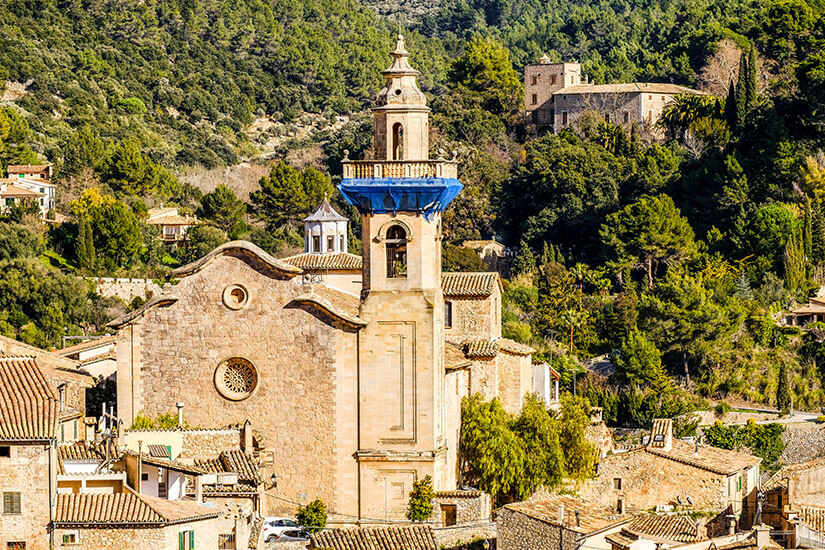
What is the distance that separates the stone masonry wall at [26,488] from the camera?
34.4 metres

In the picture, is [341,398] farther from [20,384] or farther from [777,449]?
[777,449]

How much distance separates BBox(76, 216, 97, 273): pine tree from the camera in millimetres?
79250

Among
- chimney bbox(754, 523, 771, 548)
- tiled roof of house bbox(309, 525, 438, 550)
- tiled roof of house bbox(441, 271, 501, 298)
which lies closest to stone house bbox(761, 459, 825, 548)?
chimney bbox(754, 523, 771, 548)

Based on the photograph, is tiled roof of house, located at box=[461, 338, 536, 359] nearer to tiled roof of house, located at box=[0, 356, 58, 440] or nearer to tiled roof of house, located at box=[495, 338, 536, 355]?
tiled roof of house, located at box=[495, 338, 536, 355]

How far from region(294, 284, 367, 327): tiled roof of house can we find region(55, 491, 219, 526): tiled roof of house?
312 inches

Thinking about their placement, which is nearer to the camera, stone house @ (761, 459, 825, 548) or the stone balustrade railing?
the stone balustrade railing

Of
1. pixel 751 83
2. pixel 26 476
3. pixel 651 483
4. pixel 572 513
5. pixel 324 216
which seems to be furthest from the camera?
pixel 751 83

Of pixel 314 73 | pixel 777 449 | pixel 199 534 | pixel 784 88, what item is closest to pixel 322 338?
pixel 199 534

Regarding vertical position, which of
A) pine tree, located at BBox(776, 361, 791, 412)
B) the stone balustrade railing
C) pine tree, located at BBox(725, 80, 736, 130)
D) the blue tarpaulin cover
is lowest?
pine tree, located at BBox(776, 361, 791, 412)

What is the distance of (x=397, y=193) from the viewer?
140 ft

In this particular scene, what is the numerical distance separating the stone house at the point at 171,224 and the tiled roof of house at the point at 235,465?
45261 mm

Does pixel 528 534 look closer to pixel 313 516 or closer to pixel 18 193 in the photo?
pixel 313 516

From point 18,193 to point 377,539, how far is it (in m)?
48.8

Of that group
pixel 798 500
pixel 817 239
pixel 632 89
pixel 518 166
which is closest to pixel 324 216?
pixel 798 500
